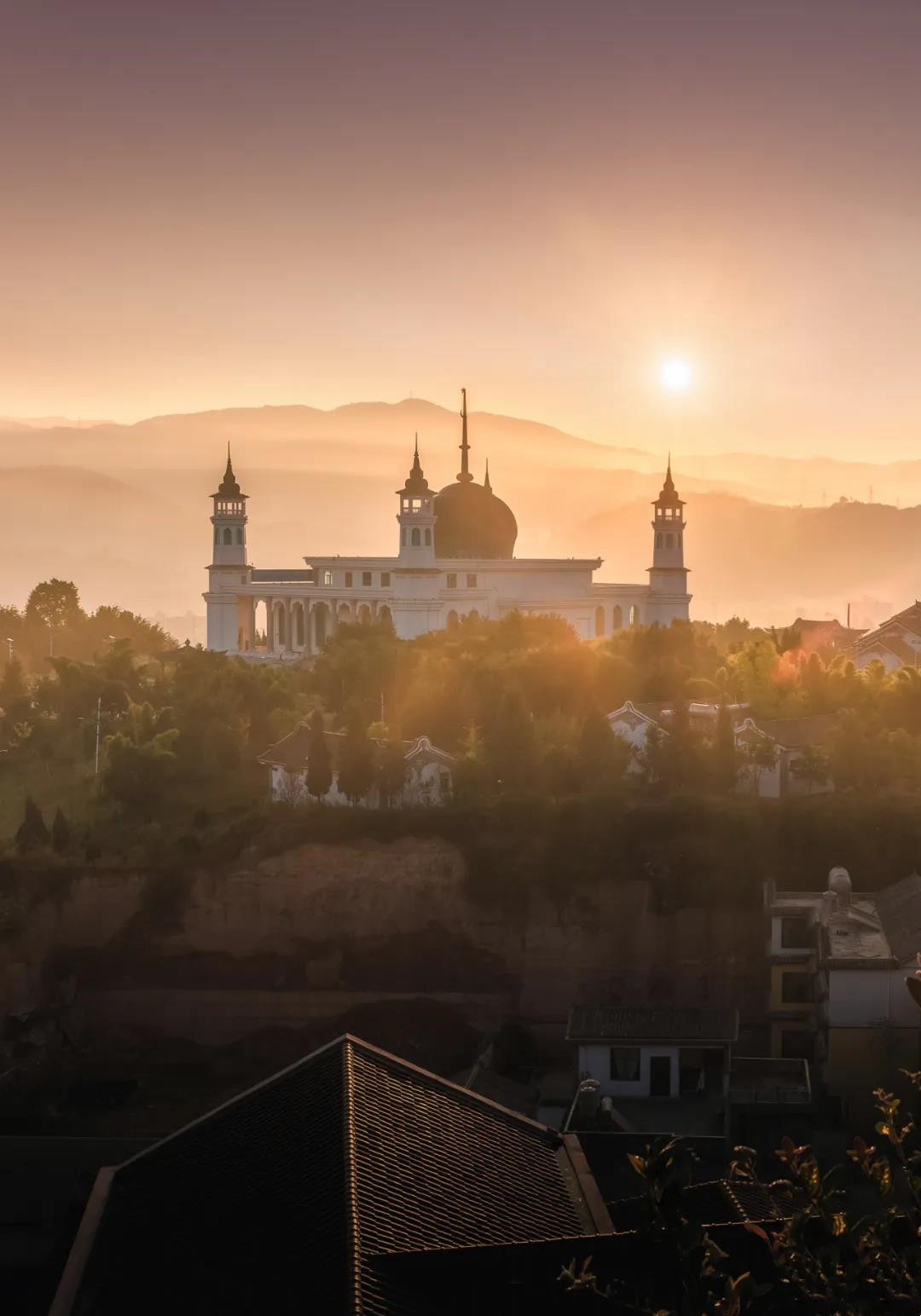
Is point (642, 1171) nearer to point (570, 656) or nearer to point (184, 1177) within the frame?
point (184, 1177)

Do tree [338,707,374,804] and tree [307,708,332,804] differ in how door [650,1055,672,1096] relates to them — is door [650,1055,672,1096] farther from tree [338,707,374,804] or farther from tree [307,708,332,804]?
tree [307,708,332,804]

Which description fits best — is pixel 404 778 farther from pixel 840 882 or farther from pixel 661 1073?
pixel 661 1073

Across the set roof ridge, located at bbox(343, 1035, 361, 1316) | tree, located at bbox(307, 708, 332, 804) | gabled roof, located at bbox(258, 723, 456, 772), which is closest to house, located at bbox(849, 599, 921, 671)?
gabled roof, located at bbox(258, 723, 456, 772)

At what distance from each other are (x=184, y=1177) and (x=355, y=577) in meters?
60.6

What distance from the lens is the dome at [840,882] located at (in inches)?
1610

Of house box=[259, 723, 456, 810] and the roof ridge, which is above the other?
house box=[259, 723, 456, 810]

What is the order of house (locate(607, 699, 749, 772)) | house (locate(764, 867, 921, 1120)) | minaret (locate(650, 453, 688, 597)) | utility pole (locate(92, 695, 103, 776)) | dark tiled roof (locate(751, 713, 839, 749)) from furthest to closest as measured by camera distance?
minaret (locate(650, 453, 688, 597)), utility pole (locate(92, 695, 103, 776)), house (locate(607, 699, 749, 772)), dark tiled roof (locate(751, 713, 839, 749)), house (locate(764, 867, 921, 1120))

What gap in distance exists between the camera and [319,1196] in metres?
19.4

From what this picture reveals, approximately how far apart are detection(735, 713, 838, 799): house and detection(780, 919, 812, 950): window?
8.63 meters

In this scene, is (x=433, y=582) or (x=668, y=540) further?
(x=668, y=540)

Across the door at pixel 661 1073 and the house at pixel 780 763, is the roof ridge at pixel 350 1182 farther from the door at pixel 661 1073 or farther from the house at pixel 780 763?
the house at pixel 780 763

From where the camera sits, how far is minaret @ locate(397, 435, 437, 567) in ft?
250

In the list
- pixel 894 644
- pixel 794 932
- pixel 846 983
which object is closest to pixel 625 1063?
pixel 846 983

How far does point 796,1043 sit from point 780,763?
11960 millimetres
